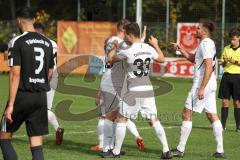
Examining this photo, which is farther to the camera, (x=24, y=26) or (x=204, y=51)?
(x=204, y=51)

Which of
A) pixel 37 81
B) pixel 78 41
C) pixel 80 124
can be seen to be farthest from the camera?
pixel 78 41

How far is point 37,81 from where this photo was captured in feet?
27.9

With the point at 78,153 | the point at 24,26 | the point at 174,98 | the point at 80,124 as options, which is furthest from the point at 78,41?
the point at 24,26

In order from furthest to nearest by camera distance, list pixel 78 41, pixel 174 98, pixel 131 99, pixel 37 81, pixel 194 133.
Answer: pixel 78 41
pixel 174 98
pixel 194 133
pixel 131 99
pixel 37 81

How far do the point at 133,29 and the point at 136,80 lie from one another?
2.58 feet

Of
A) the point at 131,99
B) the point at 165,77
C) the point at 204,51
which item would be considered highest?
the point at 204,51

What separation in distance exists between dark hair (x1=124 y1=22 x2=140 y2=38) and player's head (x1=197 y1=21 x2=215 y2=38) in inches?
40.4

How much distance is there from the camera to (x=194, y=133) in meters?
14.4

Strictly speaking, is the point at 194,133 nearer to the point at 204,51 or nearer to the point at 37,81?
the point at 204,51

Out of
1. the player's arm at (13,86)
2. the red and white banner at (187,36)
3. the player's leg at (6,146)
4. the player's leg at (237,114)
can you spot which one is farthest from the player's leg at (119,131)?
the red and white banner at (187,36)

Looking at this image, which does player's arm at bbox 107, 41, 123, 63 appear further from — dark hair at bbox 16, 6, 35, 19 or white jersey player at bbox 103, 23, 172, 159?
dark hair at bbox 16, 6, 35, 19

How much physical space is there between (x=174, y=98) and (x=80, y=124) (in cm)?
797

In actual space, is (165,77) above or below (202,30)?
below

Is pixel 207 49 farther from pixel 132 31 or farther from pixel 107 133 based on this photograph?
pixel 107 133
